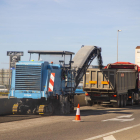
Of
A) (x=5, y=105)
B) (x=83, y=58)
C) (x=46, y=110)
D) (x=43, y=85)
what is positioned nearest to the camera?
(x=43, y=85)

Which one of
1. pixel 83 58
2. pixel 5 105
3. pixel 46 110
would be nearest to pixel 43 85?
pixel 46 110

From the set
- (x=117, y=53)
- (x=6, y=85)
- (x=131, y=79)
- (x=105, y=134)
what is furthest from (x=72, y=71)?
(x=6, y=85)

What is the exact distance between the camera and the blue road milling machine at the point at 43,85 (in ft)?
53.6

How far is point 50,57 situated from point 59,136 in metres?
9.00

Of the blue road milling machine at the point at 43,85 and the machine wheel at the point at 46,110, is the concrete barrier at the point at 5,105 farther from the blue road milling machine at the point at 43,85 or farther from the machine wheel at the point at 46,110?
the machine wheel at the point at 46,110

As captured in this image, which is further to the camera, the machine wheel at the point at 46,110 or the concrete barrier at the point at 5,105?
the concrete barrier at the point at 5,105

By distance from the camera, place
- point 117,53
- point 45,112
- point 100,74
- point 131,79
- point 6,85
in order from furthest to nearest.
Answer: point 6,85 → point 117,53 → point 131,79 → point 100,74 → point 45,112

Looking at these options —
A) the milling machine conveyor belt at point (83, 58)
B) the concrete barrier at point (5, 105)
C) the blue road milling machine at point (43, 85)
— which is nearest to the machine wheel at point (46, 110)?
the blue road milling machine at point (43, 85)

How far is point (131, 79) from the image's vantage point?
90.2ft

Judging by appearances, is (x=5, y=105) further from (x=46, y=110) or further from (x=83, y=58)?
(x=83, y=58)

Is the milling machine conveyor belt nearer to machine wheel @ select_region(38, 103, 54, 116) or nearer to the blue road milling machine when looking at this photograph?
the blue road milling machine

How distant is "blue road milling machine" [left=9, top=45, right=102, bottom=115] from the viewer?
16344mm

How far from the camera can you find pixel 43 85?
53.8 ft

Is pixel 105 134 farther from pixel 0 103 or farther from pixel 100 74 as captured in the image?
pixel 100 74
